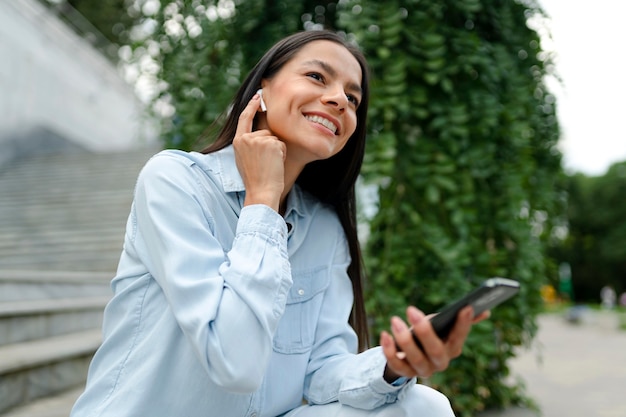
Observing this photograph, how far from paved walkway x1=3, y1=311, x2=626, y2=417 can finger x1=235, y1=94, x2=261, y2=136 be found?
1.27 metres

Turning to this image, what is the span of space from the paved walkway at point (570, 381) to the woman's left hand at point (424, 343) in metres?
1.39

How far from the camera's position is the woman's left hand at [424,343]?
2.86 ft

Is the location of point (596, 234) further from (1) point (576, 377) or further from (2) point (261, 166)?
(2) point (261, 166)

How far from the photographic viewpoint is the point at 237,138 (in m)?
1.17

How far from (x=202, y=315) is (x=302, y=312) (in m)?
0.43

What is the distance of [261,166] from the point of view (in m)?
1.11

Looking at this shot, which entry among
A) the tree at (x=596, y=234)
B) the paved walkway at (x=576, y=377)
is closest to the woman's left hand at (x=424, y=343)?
the paved walkway at (x=576, y=377)

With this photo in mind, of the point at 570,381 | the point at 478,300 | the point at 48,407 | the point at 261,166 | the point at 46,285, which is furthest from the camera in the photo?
the point at 570,381

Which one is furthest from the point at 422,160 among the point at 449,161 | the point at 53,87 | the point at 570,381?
the point at 53,87

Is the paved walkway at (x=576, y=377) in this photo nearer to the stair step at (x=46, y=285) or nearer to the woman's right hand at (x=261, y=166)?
the woman's right hand at (x=261, y=166)

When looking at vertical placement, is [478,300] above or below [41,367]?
above

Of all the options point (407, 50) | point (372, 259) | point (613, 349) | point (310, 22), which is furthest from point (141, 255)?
point (613, 349)

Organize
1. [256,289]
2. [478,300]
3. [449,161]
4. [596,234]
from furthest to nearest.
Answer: [596,234] → [449,161] → [256,289] → [478,300]

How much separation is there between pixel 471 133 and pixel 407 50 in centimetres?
→ 41
